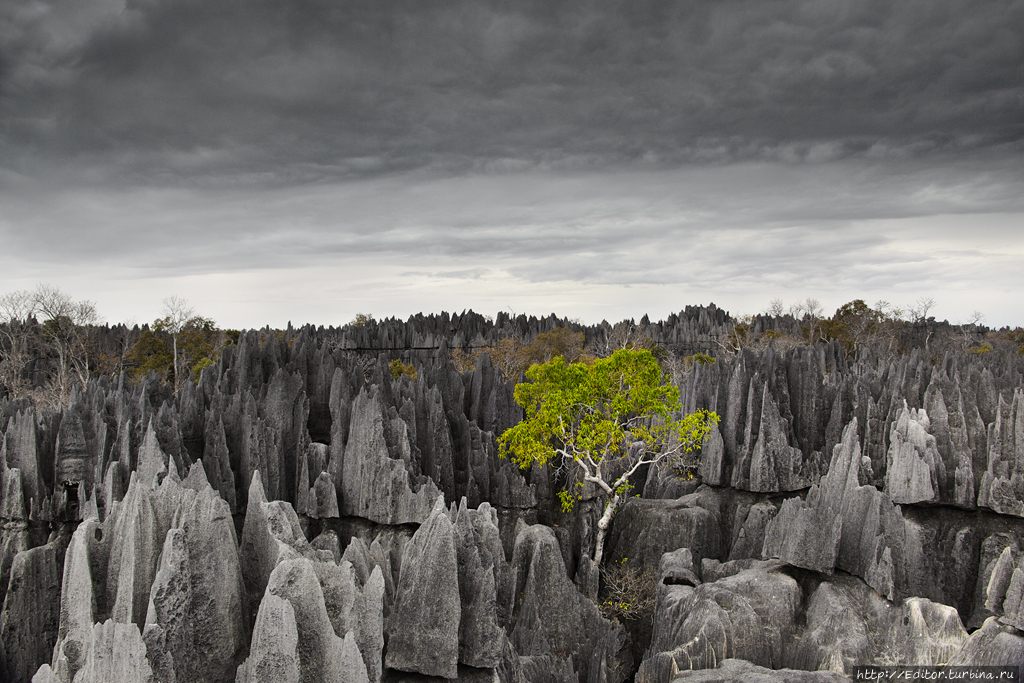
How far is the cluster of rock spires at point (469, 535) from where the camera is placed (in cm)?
1059

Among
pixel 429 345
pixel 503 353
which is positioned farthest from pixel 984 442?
pixel 429 345

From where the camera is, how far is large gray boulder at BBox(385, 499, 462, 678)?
41.0ft

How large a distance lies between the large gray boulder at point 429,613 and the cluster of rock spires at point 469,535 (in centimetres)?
4

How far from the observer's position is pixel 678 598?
2069 centimetres

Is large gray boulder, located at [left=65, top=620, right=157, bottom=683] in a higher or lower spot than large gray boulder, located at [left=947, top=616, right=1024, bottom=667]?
higher

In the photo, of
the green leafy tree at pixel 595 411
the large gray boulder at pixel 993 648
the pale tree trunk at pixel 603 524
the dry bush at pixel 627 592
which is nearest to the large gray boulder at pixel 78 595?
the green leafy tree at pixel 595 411

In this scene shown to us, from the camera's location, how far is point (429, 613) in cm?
1262

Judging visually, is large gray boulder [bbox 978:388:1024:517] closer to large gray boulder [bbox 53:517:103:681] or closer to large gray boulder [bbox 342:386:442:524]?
large gray boulder [bbox 342:386:442:524]

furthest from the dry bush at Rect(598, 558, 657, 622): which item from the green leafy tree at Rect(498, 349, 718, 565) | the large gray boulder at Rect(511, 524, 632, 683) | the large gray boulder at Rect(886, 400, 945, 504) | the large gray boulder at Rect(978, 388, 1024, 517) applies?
the large gray boulder at Rect(978, 388, 1024, 517)

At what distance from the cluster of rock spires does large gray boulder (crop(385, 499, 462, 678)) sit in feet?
0.14

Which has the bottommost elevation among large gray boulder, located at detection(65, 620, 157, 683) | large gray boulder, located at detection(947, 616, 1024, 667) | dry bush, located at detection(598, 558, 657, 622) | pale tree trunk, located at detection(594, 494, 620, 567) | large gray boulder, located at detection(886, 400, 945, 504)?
dry bush, located at detection(598, 558, 657, 622)

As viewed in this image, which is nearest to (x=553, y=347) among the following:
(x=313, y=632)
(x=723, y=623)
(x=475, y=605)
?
(x=723, y=623)

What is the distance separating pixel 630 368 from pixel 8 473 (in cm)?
2081

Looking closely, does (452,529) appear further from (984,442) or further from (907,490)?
(984,442)
